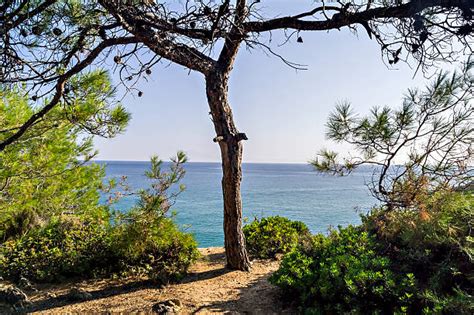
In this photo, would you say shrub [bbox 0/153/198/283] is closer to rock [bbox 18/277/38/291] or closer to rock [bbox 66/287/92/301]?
rock [bbox 18/277/38/291]

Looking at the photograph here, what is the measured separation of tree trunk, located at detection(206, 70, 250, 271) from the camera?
180 inches

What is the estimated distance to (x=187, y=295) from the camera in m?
3.73

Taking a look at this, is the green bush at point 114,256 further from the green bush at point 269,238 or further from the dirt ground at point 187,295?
the green bush at point 269,238

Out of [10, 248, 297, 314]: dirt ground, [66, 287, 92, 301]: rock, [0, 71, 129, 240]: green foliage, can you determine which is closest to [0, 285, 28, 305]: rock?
[10, 248, 297, 314]: dirt ground

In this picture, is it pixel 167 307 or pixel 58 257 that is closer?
pixel 167 307

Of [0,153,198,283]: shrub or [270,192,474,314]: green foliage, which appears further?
[0,153,198,283]: shrub

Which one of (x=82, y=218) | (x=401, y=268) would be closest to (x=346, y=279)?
(x=401, y=268)

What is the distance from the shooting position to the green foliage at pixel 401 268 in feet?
8.76

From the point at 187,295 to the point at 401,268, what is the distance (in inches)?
85.9

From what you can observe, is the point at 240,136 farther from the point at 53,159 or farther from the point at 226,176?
the point at 53,159

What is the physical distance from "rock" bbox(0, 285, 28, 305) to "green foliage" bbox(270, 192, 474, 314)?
2638 millimetres

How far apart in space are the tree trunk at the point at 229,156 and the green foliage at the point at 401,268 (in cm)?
Answer: 112

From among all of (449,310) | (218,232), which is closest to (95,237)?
(449,310)

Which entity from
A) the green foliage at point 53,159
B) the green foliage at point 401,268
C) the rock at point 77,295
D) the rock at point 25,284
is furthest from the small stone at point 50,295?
the green foliage at point 401,268
